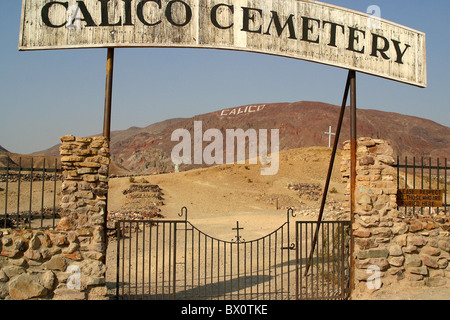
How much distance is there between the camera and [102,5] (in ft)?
23.7

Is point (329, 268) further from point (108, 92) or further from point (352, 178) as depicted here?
point (108, 92)

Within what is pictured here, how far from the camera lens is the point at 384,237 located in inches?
308

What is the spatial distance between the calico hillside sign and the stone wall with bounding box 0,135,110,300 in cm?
176

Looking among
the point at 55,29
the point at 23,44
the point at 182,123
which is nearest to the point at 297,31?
the point at 55,29

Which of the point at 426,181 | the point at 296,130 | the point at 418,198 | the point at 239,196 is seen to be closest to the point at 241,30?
the point at 418,198

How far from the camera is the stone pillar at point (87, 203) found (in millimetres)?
6562

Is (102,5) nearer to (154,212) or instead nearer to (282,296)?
(282,296)

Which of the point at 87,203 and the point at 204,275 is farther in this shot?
the point at 204,275

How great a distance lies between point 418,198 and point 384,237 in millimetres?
1219

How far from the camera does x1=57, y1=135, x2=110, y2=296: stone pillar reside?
6.56m

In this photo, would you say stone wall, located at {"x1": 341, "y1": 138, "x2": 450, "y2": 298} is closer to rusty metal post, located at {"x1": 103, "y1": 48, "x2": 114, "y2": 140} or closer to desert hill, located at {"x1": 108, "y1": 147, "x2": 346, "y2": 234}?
rusty metal post, located at {"x1": 103, "y1": 48, "x2": 114, "y2": 140}

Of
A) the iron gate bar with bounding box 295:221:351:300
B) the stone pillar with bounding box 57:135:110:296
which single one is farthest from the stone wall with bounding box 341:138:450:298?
the stone pillar with bounding box 57:135:110:296
